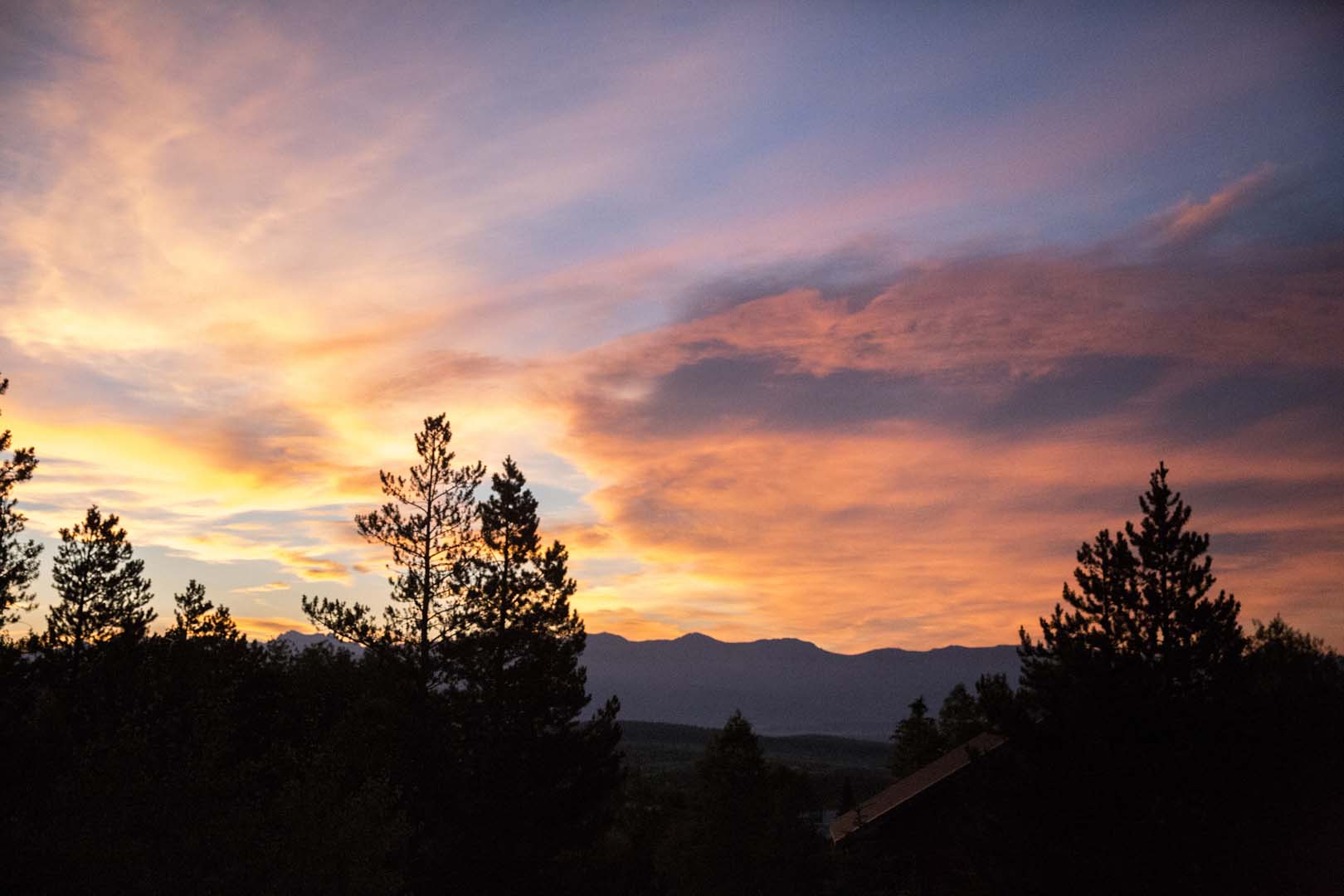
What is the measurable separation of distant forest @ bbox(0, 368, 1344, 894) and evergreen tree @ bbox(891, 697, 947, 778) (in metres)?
12.1

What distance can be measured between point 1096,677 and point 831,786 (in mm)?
160307

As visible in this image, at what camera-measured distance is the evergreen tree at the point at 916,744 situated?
204 ft

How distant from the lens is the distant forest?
829 inches

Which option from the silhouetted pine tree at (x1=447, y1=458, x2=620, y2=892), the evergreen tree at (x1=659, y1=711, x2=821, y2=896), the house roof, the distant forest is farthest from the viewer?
the evergreen tree at (x1=659, y1=711, x2=821, y2=896)

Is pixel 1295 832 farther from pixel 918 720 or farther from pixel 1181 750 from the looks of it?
pixel 918 720

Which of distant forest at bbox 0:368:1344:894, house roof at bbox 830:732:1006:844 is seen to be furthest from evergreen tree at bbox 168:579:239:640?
house roof at bbox 830:732:1006:844

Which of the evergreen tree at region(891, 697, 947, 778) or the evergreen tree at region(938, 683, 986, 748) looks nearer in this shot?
the evergreen tree at region(891, 697, 947, 778)

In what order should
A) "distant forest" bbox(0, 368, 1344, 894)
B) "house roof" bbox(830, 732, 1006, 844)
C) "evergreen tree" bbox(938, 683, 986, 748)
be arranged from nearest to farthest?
"distant forest" bbox(0, 368, 1344, 894) < "house roof" bbox(830, 732, 1006, 844) < "evergreen tree" bbox(938, 683, 986, 748)

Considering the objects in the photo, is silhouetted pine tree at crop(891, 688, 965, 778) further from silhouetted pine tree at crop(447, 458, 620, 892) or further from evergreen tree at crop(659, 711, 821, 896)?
silhouetted pine tree at crop(447, 458, 620, 892)

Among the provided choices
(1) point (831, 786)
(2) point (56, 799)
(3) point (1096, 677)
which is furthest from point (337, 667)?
(1) point (831, 786)

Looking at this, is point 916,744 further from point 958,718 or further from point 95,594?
point 95,594

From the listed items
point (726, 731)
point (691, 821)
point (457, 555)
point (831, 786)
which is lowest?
point (831, 786)

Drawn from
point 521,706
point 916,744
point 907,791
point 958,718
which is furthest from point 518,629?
point 958,718

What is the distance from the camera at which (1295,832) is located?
20.9 metres
